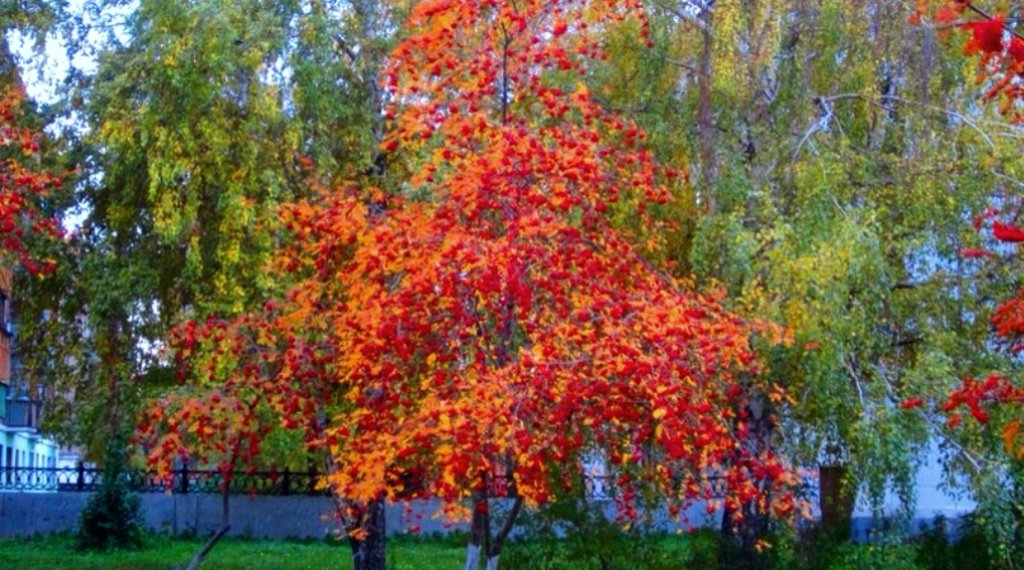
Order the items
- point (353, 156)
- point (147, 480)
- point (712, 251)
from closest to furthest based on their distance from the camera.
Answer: point (712, 251), point (353, 156), point (147, 480)

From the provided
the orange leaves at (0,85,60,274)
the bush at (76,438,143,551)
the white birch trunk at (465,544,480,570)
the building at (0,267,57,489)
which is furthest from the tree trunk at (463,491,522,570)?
the bush at (76,438,143,551)

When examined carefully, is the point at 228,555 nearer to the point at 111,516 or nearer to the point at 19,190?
the point at 111,516

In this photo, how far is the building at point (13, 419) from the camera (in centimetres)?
2342

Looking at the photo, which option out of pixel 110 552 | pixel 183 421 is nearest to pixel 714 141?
pixel 183 421

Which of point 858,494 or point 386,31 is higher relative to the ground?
point 386,31

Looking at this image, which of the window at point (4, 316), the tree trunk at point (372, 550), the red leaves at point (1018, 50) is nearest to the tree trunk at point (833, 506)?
the tree trunk at point (372, 550)

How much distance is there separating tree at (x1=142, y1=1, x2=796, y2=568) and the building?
6.12m

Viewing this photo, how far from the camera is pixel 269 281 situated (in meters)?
16.3

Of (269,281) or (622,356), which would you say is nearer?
(622,356)

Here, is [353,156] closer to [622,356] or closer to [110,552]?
[622,356]

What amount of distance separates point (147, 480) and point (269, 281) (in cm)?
1162

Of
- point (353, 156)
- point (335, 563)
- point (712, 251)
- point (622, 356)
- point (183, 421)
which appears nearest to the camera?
point (622, 356)

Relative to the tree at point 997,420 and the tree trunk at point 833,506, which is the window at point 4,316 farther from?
the tree at point 997,420

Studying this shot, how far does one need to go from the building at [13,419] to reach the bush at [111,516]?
119 cm
